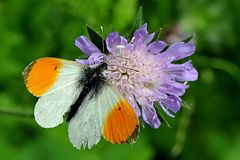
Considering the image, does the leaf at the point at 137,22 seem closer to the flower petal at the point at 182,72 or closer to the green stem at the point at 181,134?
the flower petal at the point at 182,72

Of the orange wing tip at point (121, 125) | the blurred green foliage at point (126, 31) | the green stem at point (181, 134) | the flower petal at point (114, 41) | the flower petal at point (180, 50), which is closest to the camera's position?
the orange wing tip at point (121, 125)

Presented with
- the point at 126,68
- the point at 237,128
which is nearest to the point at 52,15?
the point at 126,68

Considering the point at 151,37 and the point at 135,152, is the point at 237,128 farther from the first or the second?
the point at 151,37

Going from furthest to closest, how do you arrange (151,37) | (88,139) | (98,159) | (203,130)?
(203,130) → (98,159) → (151,37) → (88,139)

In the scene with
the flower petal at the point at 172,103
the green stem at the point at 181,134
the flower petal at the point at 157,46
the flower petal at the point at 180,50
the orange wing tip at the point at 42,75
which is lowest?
the green stem at the point at 181,134

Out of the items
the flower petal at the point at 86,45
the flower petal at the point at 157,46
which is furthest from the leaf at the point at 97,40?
the flower petal at the point at 157,46

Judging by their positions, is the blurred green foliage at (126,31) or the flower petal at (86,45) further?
the blurred green foliage at (126,31)

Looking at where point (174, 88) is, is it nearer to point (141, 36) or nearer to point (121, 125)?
point (141, 36)
